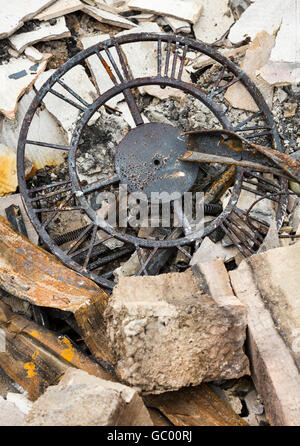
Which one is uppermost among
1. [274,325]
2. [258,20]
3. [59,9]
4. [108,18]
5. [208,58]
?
[59,9]

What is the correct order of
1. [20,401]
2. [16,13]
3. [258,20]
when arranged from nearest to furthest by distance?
[20,401] < [16,13] < [258,20]

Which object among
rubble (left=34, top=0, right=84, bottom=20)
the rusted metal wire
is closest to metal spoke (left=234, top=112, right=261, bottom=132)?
the rusted metal wire

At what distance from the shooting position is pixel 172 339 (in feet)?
9.90

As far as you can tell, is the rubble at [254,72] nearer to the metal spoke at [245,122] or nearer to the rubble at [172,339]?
the metal spoke at [245,122]

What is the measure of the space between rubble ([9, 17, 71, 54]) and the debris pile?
0.01 metres

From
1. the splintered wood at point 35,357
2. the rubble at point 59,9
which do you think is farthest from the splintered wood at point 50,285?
the rubble at point 59,9

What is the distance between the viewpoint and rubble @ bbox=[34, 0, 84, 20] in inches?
192

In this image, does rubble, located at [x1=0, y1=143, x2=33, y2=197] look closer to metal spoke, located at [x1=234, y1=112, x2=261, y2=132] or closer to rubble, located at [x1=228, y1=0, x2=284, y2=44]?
metal spoke, located at [x1=234, y1=112, x2=261, y2=132]

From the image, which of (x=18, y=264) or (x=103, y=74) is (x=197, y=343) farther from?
(x=103, y=74)

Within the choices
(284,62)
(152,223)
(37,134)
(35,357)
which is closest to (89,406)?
(35,357)

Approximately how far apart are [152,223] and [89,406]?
2.09 metres

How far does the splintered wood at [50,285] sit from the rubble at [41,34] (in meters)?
1.83

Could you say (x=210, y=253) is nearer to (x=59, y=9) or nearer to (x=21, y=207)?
(x=21, y=207)

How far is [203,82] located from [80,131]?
4.75 feet
